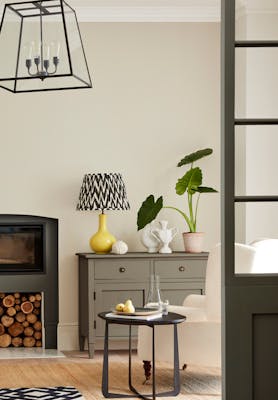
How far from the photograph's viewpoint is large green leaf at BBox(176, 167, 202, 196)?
734 cm

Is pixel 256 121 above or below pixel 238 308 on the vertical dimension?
above

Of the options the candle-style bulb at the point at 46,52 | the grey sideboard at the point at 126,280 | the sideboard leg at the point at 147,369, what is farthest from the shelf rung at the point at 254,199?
the grey sideboard at the point at 126,280

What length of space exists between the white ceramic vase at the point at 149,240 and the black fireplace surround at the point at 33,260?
752mm

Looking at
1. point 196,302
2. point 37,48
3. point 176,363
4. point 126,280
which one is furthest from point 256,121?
point 126,280

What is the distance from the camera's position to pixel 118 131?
760cm

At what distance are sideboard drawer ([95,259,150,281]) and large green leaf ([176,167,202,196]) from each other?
688 mm

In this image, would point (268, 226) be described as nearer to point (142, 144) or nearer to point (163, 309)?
point (163, 309)

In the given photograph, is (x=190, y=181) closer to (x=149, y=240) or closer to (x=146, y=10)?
(x=149, y=240)

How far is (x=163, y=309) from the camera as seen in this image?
5531 mm

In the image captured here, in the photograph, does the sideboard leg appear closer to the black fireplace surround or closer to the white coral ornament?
the white coral ornament

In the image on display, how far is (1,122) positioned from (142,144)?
1217 millimetres

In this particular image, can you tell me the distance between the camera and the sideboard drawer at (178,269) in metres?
7.21

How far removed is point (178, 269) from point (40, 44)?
294 cm

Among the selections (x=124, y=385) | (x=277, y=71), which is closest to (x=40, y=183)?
(x=124, y=385)
